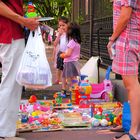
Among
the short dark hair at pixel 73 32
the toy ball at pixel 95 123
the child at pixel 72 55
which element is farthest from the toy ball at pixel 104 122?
the short dark hair at pixel 73 32

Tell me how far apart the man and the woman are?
93cm

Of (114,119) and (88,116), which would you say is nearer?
(114,119)

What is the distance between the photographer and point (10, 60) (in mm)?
4516

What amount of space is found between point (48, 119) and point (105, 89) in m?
2.23

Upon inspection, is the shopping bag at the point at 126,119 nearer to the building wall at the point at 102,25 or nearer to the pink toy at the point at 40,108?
the pink toy at the point at 40,108

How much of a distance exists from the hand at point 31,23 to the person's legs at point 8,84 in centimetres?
19

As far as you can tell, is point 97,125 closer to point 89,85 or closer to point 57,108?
point 57,108

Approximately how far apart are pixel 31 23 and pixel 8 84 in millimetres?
693

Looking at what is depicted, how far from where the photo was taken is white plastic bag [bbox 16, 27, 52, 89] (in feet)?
14.4

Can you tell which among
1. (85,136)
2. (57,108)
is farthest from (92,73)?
(85,136)

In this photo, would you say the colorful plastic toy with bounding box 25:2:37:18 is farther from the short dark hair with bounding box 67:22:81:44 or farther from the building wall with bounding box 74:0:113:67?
the building wall with bounding box 74:0:113:67

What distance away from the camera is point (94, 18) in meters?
13.6

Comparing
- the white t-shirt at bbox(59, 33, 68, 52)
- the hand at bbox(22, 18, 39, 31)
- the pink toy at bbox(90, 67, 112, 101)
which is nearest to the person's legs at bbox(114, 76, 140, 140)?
the hand at bbox(22, 18, 39, 31)

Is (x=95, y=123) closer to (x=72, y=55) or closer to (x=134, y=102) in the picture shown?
(x=134, y=102)
